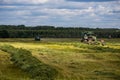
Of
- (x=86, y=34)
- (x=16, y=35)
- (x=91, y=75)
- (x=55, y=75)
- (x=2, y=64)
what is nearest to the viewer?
(x=55, y=75)

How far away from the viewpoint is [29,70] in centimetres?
2742

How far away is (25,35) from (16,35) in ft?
9.95

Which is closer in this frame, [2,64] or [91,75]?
[91,75]

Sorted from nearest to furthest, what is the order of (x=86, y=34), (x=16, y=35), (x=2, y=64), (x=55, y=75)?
(x=55, y=75) → (x=2, y=64) → (x=86, y=34) → (x=16, y=35)

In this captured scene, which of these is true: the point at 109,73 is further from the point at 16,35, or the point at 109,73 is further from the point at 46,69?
the point at 16,35

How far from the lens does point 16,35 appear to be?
122 meters

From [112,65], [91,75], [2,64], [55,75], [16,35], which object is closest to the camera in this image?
[55,75]

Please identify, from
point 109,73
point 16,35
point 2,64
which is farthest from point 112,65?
point 16,35

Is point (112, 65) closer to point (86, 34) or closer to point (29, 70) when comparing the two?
point (29, 70)

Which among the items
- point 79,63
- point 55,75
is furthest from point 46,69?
point 79,63

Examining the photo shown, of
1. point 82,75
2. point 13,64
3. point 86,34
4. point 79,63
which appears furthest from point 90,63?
point 86,34

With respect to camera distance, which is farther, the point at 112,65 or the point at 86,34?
the point at 86,34

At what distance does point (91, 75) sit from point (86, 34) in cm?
5651

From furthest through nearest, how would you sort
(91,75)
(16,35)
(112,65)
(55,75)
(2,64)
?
(16,35) → (112,65) → (2,64) → (91,75) → (55,75)
